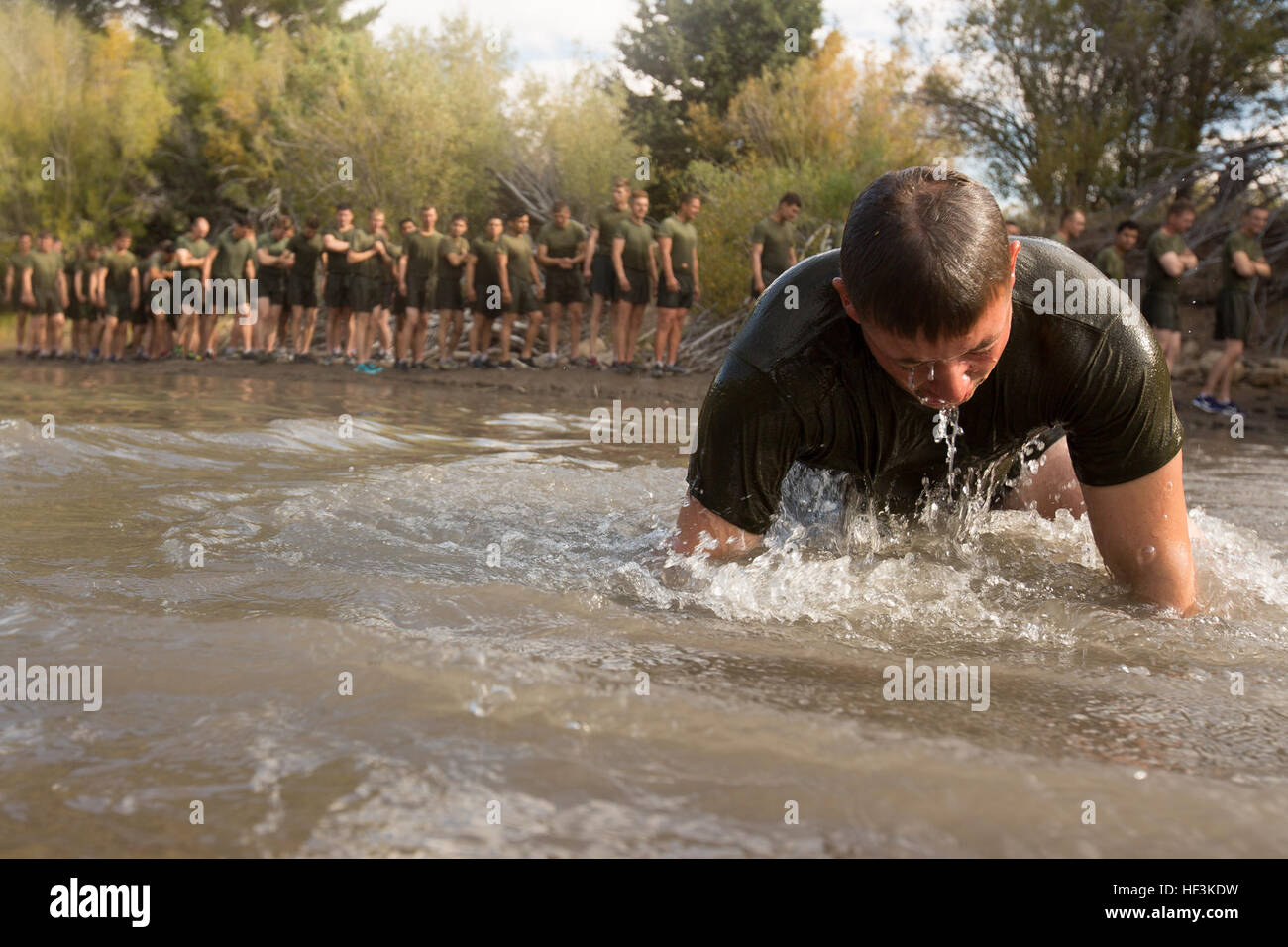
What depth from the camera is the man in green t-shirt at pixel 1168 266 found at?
1104cm

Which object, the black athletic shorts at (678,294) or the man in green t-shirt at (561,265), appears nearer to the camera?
the black athletic shorts at (678,294)

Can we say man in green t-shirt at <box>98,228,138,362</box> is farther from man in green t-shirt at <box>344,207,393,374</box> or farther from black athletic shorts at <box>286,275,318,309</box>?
man in green t-shirt at <box>344,207,393,374</box>

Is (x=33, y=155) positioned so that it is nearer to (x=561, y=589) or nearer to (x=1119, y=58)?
(x=1119, y=58)

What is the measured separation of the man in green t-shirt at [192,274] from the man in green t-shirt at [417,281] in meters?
3.55

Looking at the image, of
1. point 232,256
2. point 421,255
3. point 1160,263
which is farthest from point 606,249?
point 1160,263

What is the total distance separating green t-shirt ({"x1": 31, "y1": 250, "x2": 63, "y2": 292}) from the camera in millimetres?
19891

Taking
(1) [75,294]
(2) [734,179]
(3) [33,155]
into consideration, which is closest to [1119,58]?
(2) [734,179]

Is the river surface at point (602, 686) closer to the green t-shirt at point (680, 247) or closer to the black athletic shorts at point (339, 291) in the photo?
the green t-shirt at point (680, 247)

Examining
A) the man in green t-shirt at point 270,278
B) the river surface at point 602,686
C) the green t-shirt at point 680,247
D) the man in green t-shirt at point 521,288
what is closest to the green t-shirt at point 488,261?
the man in green t-shirt at point 521,288

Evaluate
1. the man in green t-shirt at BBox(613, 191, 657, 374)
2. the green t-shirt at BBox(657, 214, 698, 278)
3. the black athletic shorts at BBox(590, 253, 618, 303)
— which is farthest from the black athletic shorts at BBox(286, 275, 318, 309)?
the green t-shirt at BBox(657, 214, 698, 278)

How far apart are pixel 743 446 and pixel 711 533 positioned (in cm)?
32

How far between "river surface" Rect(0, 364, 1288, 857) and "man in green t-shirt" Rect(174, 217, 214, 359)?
1341 cm

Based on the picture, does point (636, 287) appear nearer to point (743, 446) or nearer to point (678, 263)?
point (678, 263)
